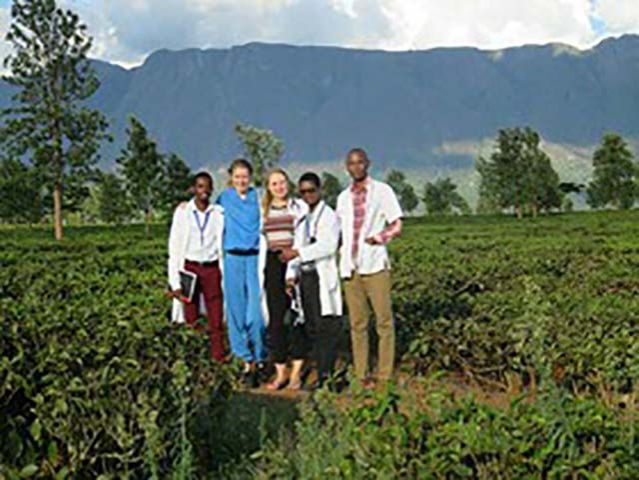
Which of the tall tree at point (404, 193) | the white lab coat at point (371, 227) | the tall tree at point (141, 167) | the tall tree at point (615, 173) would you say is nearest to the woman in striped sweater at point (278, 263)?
the white lab coat at point (371, 227)

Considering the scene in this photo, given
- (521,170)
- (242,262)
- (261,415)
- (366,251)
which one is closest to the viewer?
(261,415)

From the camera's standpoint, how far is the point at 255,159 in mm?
67938

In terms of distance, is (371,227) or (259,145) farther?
(259,145)

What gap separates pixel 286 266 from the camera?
748 centimetres

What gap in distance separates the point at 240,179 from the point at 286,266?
816 mm

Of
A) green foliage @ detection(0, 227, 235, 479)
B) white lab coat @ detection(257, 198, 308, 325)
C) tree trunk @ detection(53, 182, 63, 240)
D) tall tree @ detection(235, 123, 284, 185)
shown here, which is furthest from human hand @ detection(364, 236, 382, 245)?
tall tree @ detection(235, 123, 284, 185)

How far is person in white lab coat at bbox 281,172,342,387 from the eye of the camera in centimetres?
723

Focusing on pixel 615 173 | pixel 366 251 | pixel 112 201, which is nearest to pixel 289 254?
pixel 366 251

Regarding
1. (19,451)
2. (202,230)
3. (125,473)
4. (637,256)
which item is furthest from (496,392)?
(637,256)

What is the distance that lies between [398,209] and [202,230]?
1.67 metres

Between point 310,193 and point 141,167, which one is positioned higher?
point 141,167

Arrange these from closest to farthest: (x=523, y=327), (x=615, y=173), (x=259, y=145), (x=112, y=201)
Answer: (x=523, y=327), (x=259, y=145), (x=615, y=173), (x=112, y=201)

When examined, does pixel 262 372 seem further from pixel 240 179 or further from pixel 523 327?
pixel 523 327

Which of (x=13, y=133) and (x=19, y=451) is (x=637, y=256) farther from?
(x=13, y=133)
